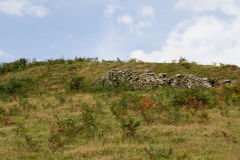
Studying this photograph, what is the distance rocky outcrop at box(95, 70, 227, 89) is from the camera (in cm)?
1734

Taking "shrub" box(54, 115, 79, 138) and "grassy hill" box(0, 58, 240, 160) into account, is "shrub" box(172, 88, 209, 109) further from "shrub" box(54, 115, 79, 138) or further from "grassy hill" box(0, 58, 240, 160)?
"shrub" box(54, 115, 79, 138)

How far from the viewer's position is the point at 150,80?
18.7m

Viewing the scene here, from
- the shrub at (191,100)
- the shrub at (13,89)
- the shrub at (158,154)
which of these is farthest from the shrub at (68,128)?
the shrub at (13,89)

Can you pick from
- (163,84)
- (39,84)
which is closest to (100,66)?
(39,84)

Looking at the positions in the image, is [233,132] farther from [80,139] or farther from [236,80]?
[236,80]

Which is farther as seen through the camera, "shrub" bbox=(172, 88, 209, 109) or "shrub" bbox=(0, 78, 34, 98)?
"shrub" bbox=(0, 78, 34, 98)

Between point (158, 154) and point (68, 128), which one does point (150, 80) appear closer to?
point (68, 128)

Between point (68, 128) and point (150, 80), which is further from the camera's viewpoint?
point (150, 80)

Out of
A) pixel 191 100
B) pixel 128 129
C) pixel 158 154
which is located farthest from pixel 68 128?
pixel 191 100

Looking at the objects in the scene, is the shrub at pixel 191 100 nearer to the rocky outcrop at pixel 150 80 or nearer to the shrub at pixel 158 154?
the rocky outcrop at pixel 150 80

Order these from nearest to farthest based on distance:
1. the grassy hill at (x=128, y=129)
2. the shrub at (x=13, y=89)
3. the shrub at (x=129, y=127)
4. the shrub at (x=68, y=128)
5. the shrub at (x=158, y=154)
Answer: the shrub at (x=158, y=154) < the grassy hill at (x=128, y=129) < the shrub at (x=129, y=127) < the shrub at (x=68, y=128) < the shrub at (x=13, y=89)

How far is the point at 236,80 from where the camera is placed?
17516 mm

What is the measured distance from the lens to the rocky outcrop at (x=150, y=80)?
17.3m

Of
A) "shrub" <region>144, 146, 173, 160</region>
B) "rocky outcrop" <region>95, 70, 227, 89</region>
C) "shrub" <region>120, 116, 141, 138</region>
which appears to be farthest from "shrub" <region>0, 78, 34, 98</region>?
"shrub" <region>144, 146, 173, 160</region>
